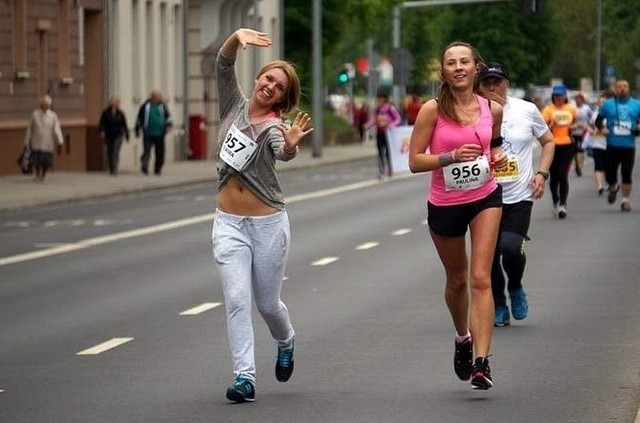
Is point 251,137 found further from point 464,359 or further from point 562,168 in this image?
point 562,168

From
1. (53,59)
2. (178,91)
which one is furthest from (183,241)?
(178,91)

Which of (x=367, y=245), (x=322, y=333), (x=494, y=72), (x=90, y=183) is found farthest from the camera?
(x=90, y=183)

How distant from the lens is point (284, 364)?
35.3 ft

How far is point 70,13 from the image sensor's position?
4644cm

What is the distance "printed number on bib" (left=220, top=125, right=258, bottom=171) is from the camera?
1041 cm

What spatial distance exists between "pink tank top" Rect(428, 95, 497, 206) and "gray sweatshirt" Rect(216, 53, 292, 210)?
2.73 feet

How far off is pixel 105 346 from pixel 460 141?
3.30m

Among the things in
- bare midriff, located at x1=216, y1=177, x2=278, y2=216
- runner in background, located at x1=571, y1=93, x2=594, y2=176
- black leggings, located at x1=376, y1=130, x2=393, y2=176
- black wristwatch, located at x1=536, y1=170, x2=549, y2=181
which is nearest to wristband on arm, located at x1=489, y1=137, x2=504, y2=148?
bare midriff, located at x1=216, y1=177, x2=278, y2=216

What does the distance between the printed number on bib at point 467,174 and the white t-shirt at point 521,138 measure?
9.77 feet

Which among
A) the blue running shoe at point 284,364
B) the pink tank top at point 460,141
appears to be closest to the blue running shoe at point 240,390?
the blue running shoe at point 284,364

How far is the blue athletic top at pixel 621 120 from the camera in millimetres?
27859

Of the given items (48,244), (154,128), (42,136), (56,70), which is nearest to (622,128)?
(48,244)

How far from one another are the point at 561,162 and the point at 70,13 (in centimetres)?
2186

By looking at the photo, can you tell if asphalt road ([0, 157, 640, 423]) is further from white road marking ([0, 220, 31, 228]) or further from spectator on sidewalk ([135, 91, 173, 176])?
spectator on sidewalk ([135, 91, 173, 176])
